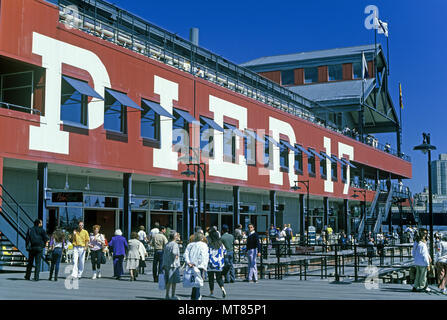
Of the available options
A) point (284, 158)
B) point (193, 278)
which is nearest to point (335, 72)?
point (284, 158)

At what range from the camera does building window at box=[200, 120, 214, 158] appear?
3133 centimetres

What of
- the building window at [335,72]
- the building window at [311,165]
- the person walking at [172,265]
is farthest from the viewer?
the building window at [335,72]

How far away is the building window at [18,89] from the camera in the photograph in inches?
874

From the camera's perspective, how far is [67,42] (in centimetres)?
2316

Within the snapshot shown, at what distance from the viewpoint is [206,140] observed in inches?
1247

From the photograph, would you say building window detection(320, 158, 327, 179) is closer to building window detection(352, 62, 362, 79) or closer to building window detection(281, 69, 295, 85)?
building window detection(352, 62, 362, 79)

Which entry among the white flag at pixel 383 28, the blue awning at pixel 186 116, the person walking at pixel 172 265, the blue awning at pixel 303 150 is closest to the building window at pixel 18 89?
the blue awning at pixel 186 116

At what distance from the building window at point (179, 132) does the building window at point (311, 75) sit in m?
36.6

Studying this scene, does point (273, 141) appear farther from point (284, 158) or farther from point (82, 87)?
point (82, 87)

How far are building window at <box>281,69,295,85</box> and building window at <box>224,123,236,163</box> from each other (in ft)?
105

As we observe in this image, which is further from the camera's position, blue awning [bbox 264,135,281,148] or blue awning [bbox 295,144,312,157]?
blue awning [bbox 295,144,312,157]

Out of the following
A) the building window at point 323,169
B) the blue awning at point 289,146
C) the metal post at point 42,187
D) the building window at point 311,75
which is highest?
the building window at point 311,75

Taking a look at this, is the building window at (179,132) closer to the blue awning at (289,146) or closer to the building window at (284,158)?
the blue awning at (289,146)

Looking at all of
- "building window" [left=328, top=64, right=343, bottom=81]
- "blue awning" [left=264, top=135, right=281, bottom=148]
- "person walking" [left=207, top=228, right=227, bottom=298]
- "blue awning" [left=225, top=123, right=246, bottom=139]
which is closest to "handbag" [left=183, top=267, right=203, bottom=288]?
"person walking" [left=207, top=228, right=227, bottom=298]
